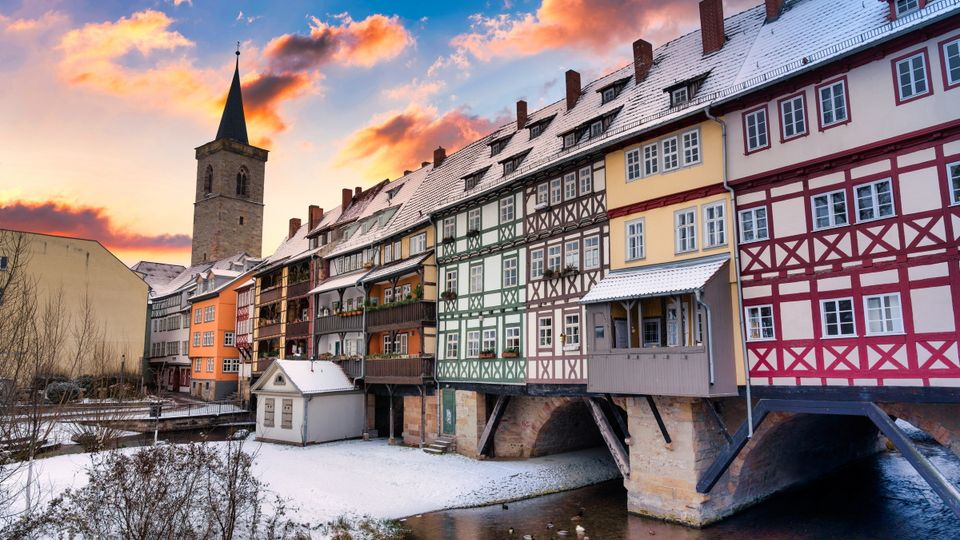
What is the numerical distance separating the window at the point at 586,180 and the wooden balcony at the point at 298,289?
22.7 m

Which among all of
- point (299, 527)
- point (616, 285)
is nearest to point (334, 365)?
point (299, 527)

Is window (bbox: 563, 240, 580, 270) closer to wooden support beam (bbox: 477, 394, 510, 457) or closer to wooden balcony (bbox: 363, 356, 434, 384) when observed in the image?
wooden support beam (bbox: 477, 394, 510, 457)

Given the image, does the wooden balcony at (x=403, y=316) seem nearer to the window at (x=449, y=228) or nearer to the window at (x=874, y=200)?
the window at (x=449, y=228)

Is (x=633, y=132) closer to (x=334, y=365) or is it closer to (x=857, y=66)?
(x=857, y=66)

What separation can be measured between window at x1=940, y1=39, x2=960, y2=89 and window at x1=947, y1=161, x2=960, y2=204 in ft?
5.54

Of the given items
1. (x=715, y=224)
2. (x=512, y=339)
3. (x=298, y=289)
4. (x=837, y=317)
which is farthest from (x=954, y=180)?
(x=298, y=289)

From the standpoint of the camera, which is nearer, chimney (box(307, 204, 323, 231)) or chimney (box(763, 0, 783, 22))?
chimney (box(763, 0, 783, 22))

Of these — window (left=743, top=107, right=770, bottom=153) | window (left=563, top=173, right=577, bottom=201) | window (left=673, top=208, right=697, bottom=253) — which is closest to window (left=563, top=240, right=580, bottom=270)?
window (left=563, top=173, right=577, bottom=201)

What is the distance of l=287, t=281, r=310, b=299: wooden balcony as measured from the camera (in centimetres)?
3884

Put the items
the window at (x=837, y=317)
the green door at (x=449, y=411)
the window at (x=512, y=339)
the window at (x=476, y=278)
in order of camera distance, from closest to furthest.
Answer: the window at (x=837, y=317)
the window at (x=512, y=339)
the window at (x=476, y=278)
the green door at (x=449, y=411)

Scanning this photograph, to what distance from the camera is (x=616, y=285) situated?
1844 cm

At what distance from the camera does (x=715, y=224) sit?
17.1 meters

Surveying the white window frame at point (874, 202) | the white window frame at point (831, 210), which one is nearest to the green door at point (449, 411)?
the white window frame at point (831, 210)

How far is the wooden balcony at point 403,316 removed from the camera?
2795 centimetres
